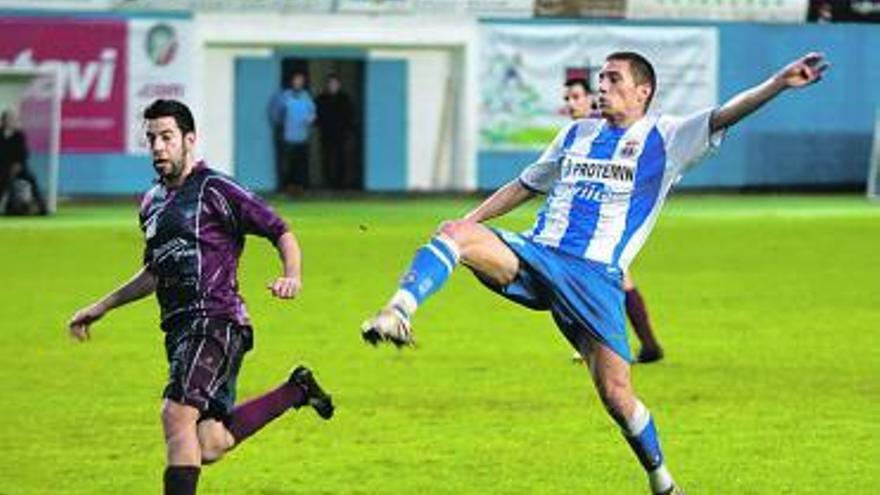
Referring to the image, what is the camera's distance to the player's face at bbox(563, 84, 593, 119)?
15.8 metres

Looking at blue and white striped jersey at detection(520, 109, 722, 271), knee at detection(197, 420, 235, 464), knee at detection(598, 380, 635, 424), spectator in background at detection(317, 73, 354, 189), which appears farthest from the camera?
spectator in background at detection(317, 73, 354, 189)

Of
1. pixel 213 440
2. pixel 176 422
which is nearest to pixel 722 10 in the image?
Result: pixel 213 440

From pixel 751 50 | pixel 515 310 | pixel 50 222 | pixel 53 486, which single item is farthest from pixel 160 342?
pixel 751 50

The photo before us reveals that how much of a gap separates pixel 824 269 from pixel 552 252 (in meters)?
17.5

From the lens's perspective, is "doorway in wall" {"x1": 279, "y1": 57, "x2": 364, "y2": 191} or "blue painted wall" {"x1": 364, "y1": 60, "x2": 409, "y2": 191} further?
"blue painted wall" {"x1": 364, "y1": 60, "x2": 409, "y2": 191}

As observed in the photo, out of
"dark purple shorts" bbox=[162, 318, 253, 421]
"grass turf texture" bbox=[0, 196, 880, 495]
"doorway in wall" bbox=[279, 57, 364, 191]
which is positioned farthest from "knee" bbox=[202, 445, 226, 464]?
"doorway in wall" bbox=[279, 57, 364, 191]

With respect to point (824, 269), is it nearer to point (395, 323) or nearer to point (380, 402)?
point (380, 402)

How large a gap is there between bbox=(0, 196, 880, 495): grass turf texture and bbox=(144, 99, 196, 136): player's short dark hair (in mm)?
2038

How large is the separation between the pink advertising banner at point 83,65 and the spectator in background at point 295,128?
3017 mm

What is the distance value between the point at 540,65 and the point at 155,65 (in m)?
8.23

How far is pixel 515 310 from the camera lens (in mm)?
23125

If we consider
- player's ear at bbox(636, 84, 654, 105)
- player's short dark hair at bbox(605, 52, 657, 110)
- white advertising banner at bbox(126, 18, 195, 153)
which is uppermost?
player's short dark hair at bbox(605, 52, 657, 110)

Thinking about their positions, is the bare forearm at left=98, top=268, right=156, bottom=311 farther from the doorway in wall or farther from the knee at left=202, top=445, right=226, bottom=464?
the doorway in wall

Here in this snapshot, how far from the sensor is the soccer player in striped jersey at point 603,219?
10.1 meters
